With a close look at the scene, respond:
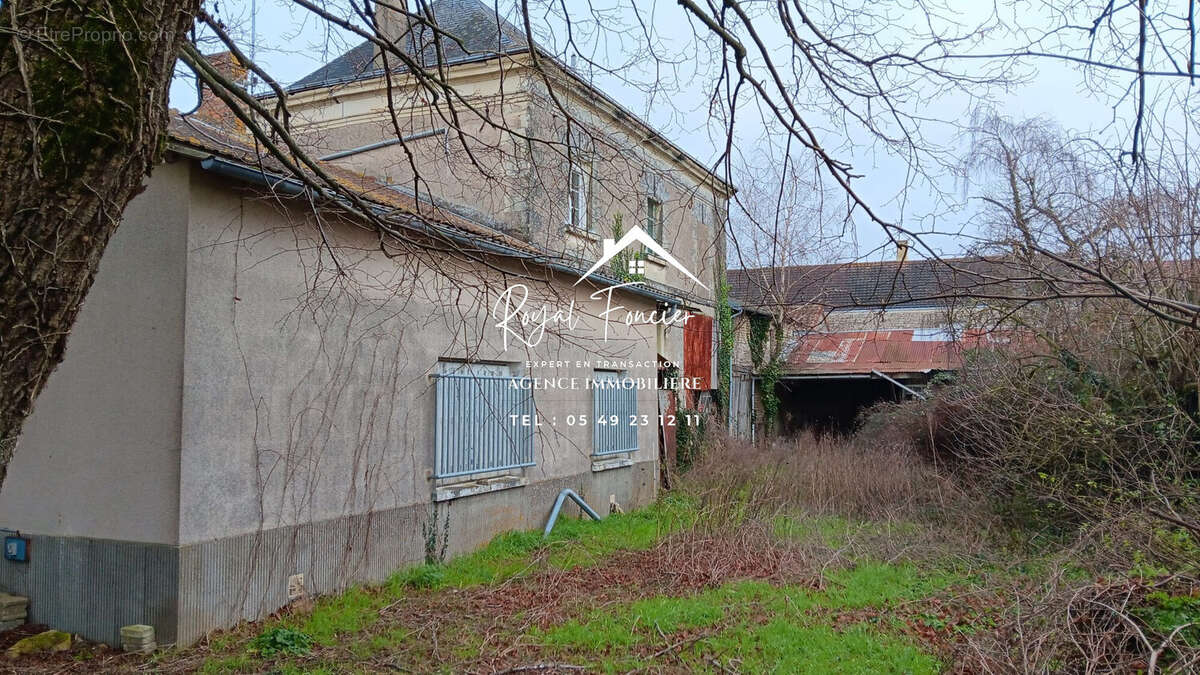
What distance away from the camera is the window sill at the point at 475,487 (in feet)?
28.5

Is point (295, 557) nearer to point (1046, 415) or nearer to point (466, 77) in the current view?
point (1046, 415)

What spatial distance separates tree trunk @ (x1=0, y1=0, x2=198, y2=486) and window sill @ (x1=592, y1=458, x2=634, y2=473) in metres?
10.00

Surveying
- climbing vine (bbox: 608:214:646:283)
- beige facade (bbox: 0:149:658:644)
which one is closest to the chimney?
beige facade (bbox: 0:149:658:644)

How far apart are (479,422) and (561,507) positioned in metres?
2.10

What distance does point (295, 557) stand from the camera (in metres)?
6.95

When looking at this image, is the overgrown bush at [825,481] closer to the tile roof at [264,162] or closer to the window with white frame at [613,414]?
the window with white frame at [613,414]

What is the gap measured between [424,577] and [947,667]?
179 inches

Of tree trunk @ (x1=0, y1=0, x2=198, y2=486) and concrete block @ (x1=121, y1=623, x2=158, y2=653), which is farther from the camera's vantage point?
concrete block @ (x1=121, y1=623, x2=158, y2=653)

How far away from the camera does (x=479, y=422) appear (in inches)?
367

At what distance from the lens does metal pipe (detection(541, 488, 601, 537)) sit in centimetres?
1008

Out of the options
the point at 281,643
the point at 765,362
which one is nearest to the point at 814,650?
the point at 281,643

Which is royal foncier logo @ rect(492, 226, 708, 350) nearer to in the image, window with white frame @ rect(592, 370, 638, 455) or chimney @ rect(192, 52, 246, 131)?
window with white frame @ rect(592, 370, 638, 455)

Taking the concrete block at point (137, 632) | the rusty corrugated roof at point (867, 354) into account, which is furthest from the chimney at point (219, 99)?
the rusty corrugated roof at point (867, 354)

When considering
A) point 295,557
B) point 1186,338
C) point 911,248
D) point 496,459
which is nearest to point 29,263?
point 911,248
